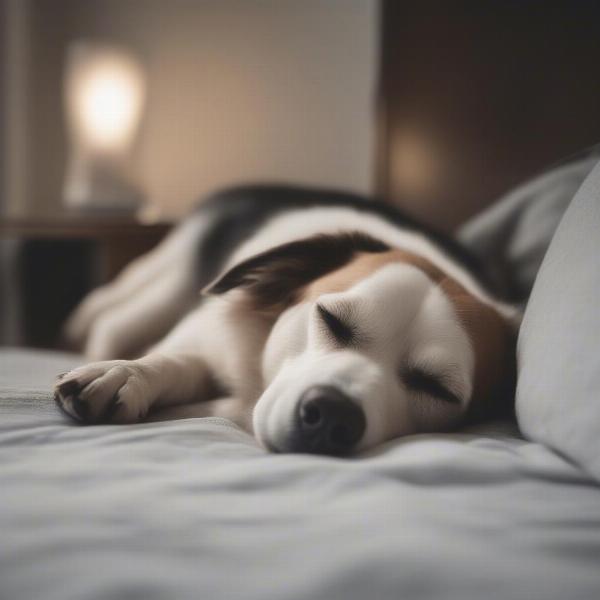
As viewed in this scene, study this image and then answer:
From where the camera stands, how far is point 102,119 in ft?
9.03

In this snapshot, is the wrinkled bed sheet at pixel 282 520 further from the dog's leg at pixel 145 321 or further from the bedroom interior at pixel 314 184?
the dog's leg at pixel 145 321

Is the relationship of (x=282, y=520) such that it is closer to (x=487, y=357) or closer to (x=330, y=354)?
(x=330, y=354)

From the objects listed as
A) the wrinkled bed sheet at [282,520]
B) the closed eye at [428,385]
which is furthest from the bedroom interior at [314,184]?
the closed eye at [428,385]

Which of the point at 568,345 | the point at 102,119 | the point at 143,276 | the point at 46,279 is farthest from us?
the point at 46,279

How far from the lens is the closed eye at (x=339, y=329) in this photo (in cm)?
105

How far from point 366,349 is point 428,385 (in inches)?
4.2

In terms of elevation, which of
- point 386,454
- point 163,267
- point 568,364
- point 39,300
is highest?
point 568,364

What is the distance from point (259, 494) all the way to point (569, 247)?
0.53 meters

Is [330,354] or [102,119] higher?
[102,119]

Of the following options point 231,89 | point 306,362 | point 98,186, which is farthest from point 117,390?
point 231,89

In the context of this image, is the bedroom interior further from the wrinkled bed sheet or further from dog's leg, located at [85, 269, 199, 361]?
dog's leg, located at [85, 269, 199, 361]

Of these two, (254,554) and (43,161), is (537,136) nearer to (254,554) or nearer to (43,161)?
(254,554)

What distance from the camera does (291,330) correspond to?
1.17 m

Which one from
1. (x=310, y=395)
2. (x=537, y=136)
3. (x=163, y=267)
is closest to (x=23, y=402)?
(x=310, y=395)
